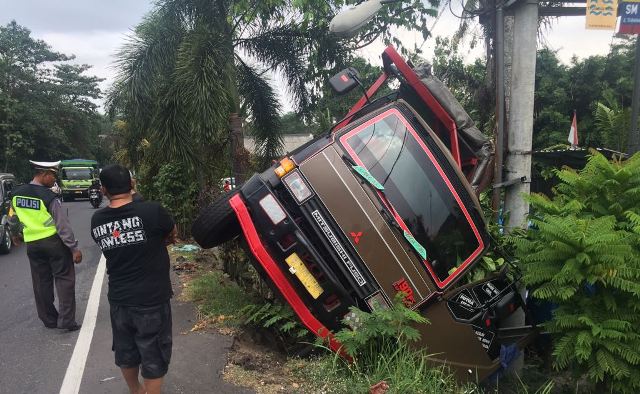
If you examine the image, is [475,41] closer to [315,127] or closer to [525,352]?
[525,352]

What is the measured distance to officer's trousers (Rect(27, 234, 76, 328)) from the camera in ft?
16.5

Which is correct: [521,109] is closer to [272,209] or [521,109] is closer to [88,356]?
[272,209]

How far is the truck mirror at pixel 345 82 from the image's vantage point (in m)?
4.93

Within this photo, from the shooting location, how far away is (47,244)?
5000mm

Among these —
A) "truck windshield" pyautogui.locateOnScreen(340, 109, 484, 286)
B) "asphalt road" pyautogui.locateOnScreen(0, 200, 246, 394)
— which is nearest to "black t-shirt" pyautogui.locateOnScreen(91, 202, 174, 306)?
"asphalt road" pyautogui.locateOnScreen(0, 200, 246, 394)

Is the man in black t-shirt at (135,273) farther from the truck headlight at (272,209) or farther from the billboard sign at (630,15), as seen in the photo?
the billboard sign at (630,15)

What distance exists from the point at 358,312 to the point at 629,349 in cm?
192

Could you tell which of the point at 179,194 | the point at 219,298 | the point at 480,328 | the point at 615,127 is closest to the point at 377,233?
the point at 480,328

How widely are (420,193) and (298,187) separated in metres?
0.99

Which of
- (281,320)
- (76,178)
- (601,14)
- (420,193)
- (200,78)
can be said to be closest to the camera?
(420,193)

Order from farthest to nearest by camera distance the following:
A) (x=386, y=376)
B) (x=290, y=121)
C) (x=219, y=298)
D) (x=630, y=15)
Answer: (x=290, y=121) < (x=219, y=298) < (x=630, y=15) < (x=386, y=376)

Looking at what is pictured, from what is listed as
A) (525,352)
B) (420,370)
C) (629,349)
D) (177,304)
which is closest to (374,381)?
(420,370)

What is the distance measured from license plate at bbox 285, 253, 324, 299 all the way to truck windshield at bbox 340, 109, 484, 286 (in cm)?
81

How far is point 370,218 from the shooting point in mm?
3699
